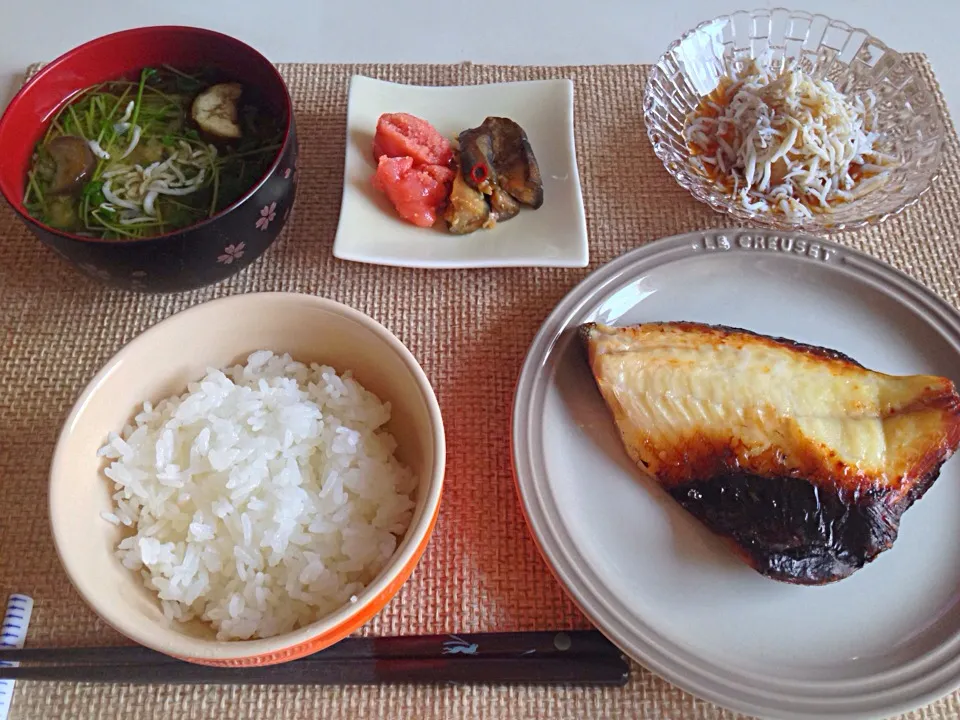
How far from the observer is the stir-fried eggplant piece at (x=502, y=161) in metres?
1.54

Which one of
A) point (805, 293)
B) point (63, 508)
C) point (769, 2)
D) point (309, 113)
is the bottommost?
point (63, 508)

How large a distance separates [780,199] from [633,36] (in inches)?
29.1

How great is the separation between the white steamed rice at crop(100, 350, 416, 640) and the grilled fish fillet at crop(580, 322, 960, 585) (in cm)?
44

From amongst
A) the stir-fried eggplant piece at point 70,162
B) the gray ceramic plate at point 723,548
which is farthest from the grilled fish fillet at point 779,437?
the stir-fried eggplant piece at point 70,162

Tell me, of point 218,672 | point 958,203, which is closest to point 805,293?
point 958,203

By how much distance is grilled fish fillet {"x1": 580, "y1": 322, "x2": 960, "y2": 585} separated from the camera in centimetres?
114

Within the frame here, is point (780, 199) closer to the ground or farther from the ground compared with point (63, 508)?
farther from the ground

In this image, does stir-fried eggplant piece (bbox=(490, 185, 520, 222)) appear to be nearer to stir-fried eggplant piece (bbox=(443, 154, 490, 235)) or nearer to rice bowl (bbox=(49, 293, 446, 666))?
stir-fried eggplant piece (bbox=(443, 154, 490, 235))

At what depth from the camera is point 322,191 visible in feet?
5.39

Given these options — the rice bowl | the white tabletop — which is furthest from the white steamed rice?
the white tabletop

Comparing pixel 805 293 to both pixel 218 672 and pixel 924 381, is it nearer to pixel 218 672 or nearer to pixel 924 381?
pixel 924 381

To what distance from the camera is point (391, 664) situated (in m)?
1.10

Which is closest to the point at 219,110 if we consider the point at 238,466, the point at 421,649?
the point at 238,466

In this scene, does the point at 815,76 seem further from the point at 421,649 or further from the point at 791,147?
the point at 421,649
